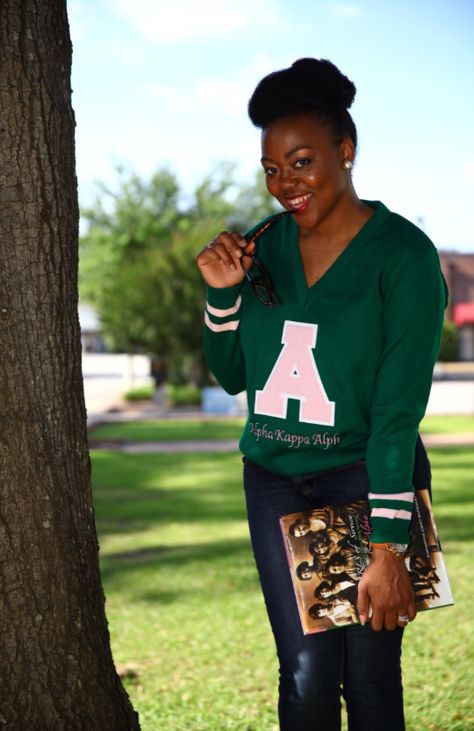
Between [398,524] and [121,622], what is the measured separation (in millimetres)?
3469

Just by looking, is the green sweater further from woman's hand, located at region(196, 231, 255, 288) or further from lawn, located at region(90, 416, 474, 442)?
lawn, located at region(90, 416, 474, 442)

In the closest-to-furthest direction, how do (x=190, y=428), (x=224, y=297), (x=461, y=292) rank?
(x=224, y=297) → (x=190, y=428) → (x=461, y=292)

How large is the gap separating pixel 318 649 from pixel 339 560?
0.21 meters

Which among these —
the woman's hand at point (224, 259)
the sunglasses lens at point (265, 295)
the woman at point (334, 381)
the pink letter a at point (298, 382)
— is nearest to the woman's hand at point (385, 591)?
the woman at point (334, 381)

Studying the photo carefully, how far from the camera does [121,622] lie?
17.5 feet

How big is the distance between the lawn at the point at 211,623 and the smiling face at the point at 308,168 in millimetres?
1939

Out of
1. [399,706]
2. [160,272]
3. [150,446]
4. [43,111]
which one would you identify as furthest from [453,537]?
[160,272]

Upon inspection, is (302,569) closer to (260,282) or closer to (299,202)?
(260,282)

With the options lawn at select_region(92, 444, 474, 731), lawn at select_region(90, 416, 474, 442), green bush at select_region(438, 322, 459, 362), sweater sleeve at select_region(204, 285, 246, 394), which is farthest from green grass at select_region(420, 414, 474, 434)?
A: green bush at select_region(438, 322, 459, 362)

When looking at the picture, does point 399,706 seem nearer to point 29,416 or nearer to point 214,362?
point 214,362

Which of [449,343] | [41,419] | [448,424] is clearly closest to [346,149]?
[41,419]

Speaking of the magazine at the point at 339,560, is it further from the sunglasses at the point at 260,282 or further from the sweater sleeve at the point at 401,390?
the sunglasses at the point at 260,282

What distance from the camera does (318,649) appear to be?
2225 mm

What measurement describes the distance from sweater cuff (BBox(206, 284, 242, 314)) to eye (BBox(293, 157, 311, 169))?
1.16ft
